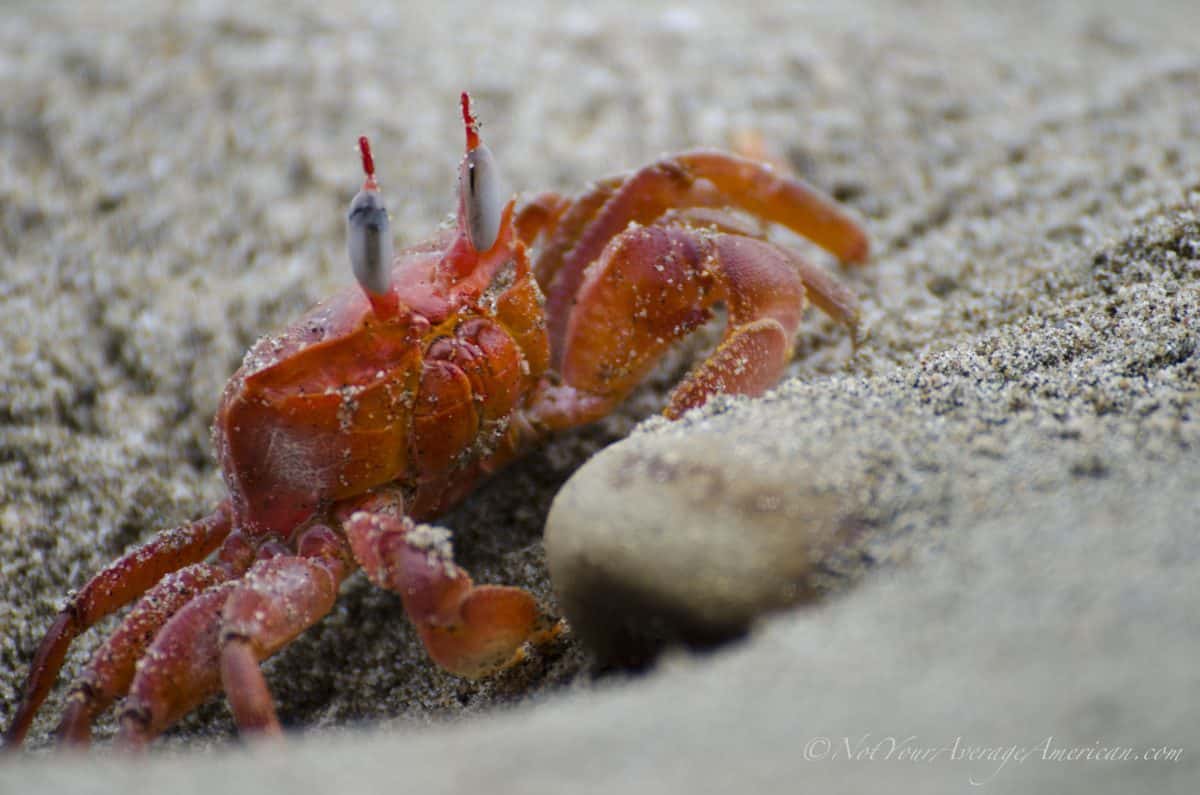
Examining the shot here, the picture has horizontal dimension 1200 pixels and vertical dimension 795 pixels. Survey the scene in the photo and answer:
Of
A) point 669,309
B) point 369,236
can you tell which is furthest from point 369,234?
point 669,309

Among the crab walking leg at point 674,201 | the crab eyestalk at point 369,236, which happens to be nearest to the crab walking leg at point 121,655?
the crab eyestalk at point 369,236

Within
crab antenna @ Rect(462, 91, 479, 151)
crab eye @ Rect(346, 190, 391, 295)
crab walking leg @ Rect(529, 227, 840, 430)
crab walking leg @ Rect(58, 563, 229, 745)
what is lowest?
crab walking leg @ Rect(58, 563, 229, 745)

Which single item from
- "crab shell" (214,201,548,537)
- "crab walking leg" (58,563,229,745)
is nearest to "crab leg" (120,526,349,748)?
"crab walking leg" (58,563,229,745)

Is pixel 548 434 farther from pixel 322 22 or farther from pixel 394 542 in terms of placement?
pixel 322 22

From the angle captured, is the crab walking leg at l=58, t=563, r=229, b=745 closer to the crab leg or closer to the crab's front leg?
the crab leg

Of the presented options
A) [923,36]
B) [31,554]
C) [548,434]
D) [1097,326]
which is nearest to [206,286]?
[31,554]
